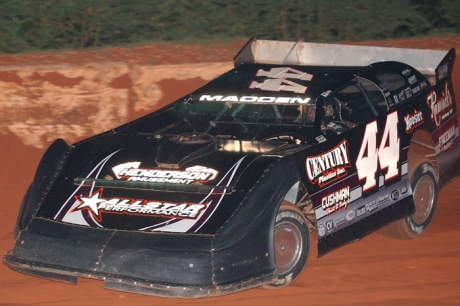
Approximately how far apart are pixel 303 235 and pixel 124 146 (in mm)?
1727

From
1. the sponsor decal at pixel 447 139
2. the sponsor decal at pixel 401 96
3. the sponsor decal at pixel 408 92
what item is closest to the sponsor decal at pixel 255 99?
the sponsor decal at pixel 401 96

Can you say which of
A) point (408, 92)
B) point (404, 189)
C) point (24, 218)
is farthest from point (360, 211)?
point (24, 218)

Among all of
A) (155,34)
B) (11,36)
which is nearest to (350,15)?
(155,34)

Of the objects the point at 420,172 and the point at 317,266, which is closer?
the point at 317,266

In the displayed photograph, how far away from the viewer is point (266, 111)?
23.4 feet

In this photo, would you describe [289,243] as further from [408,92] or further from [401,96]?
[408,92]

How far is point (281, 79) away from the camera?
7.07m

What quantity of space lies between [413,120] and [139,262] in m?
2.92

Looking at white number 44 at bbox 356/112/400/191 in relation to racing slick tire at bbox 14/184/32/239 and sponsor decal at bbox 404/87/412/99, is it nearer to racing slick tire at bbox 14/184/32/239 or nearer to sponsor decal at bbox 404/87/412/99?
sponsor decal at bbox 404/87/412/99

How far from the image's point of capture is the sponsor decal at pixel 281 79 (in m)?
6.83

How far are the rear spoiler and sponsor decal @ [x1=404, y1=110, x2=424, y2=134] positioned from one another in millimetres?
911

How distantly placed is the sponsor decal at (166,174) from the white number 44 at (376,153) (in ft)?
4.12

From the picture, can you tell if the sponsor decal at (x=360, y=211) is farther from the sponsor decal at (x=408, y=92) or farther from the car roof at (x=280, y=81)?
the sponsor decal at (x=408, y=92)

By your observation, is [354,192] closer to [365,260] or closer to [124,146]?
[365,260]
